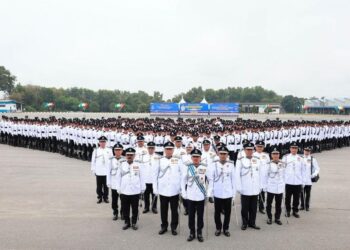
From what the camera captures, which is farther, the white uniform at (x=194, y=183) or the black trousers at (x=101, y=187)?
the black trousers at (x=101, y=187)

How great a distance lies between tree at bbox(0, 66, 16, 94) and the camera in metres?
99.1

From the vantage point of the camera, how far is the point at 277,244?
642 centimetres

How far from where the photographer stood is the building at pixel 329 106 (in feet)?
224

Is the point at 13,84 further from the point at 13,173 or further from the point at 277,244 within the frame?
the point at 277,244

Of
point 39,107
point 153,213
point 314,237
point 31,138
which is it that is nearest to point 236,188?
point 314,237

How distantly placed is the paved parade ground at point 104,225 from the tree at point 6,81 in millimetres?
97805

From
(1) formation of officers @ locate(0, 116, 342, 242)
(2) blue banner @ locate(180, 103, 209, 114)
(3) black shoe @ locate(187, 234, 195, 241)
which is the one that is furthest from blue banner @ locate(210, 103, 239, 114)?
(3) black shoe @ locate(187, 234, 195, 241)

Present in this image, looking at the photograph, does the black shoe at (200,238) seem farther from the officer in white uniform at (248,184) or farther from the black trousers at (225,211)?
the officer in white uniform at (248,184)

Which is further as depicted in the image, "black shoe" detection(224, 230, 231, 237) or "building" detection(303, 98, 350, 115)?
"building" detection(303, 98, 350, 115)

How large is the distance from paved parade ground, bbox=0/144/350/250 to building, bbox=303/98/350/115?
6187 centimetres

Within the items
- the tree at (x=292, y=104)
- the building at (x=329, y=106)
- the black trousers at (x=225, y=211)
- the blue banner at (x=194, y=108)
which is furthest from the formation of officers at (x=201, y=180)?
the tree at (x=292, y=104)

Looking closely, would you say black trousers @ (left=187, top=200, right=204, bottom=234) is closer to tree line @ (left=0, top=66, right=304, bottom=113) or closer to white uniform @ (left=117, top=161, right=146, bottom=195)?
white uniform @ (left=117, top=161, right=146, bottom=195)

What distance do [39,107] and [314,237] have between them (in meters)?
85.2

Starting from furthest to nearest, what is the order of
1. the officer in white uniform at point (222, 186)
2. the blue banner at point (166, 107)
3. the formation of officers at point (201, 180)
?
1. the blue banner at point (166, 107)
2. the officer in white uniform at point (222, 186)
3. the formation of officers at point (201, 180)
